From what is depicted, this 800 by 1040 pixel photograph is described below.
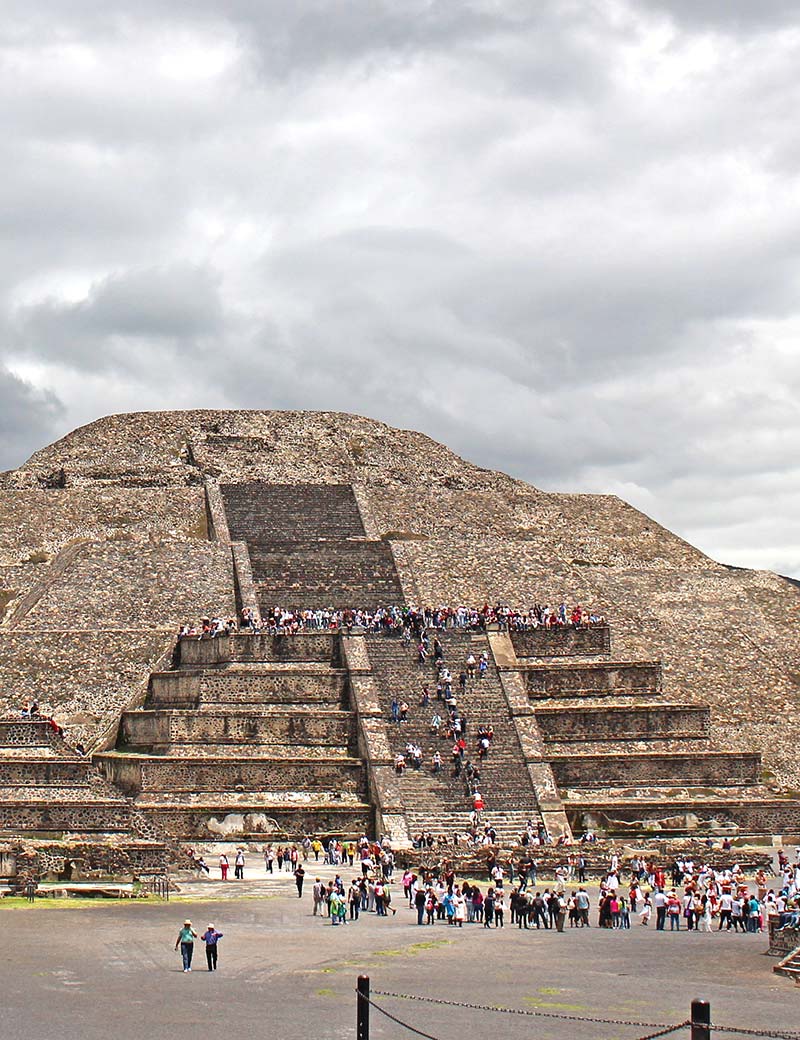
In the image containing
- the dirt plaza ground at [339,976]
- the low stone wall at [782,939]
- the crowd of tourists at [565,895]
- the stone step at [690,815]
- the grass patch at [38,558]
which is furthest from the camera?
the grass patch at [38,558]

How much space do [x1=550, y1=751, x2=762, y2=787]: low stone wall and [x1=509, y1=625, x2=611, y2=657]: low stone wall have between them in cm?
534

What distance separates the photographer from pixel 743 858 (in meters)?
27.9

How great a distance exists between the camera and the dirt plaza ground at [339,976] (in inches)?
542

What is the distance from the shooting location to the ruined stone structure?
31.3m

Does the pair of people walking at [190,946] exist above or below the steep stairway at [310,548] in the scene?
below

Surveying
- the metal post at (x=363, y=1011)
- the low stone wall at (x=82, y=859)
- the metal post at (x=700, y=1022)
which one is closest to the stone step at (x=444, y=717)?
the low stone wall at (x=82, y=859)

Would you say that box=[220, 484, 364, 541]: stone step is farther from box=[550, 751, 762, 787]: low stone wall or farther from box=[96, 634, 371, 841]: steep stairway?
box=[550, 751, 762, 787]: low stone wall

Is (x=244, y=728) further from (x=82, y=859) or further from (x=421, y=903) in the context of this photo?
(x=421, y=903)

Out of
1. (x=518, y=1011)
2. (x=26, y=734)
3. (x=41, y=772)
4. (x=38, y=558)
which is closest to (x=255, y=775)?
(x=41, y=772)

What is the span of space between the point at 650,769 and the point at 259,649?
981 centimetres

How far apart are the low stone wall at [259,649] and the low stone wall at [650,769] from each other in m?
6.71

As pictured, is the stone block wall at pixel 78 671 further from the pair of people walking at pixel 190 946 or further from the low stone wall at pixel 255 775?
the pair of people walking at pixel 190 946

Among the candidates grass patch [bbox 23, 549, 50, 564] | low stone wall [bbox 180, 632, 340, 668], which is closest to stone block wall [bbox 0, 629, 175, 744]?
low stone wall [bbox 180, 632, 340, 668]

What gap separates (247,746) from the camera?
32594 mm
